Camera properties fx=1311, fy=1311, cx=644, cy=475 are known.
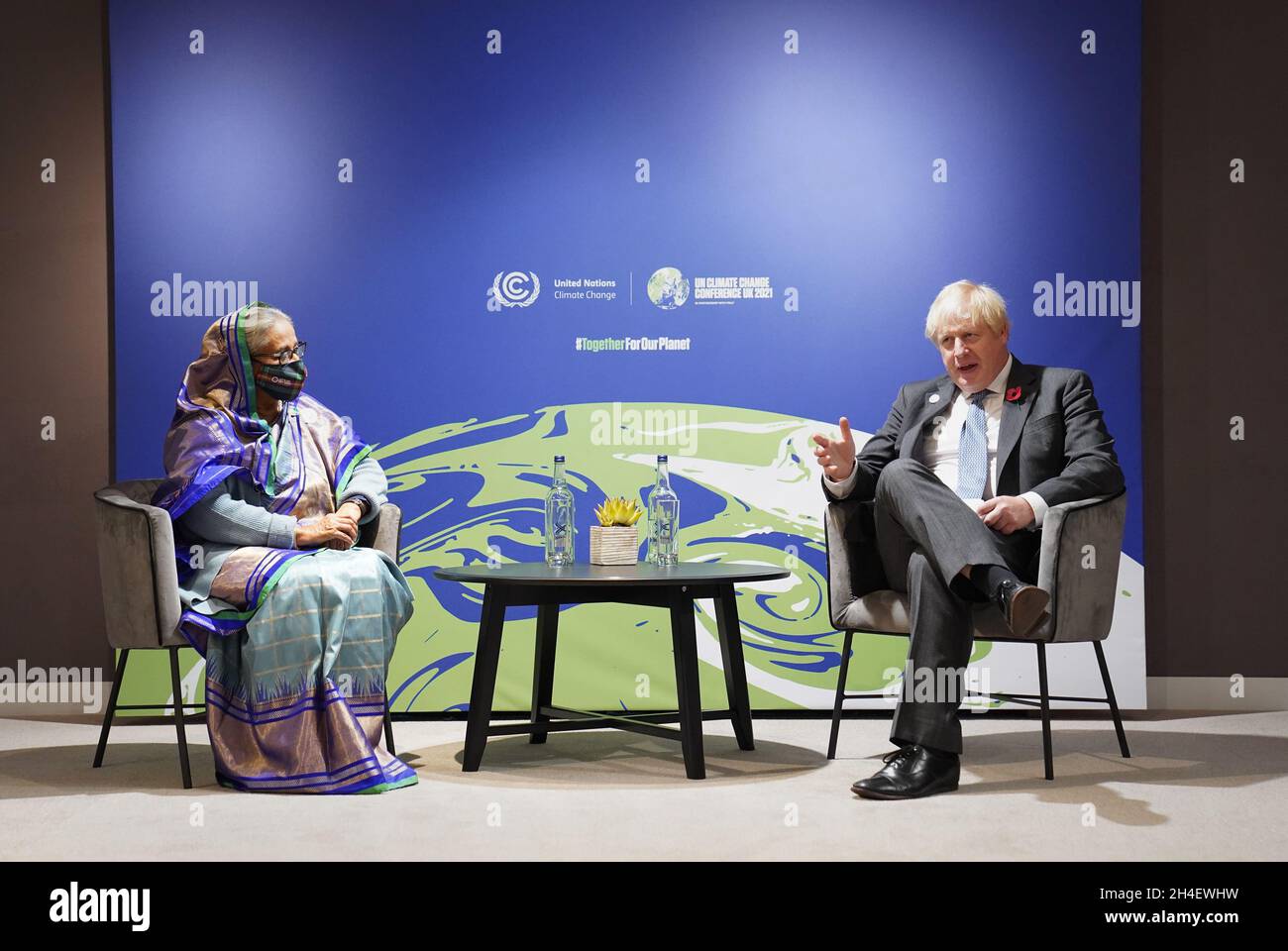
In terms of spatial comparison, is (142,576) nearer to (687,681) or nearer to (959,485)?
(687,681)

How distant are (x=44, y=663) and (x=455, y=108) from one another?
252 centimetres

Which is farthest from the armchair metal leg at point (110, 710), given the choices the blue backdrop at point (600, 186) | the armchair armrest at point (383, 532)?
the blue backdrop at point (600, 186)

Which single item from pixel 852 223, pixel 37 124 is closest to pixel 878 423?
pixel 852 223

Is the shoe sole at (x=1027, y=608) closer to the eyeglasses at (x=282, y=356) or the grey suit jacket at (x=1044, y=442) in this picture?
the grey suit jacket at (x=1044, y=442)

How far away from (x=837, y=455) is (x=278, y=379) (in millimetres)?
1548

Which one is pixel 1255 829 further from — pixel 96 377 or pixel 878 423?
pixel 96 377

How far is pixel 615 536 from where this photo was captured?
371 cm

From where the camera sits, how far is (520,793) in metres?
3.25

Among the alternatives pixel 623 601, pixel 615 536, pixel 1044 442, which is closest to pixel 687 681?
pixel 623 601

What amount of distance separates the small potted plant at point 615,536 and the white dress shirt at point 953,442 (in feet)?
1.86

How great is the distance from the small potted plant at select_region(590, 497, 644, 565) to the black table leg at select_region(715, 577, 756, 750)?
29 cm

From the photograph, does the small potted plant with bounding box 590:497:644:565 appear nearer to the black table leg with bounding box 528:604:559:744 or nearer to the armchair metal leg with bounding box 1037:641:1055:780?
the black table leg with bounding box 528:604:559:744

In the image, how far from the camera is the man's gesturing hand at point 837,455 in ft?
11.4

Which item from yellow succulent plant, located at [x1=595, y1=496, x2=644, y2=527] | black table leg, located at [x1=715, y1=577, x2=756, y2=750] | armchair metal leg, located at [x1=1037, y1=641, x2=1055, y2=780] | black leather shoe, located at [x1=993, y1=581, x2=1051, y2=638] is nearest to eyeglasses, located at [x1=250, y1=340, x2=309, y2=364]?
yellow succulent plant, located at [x1=595, y1=496, x2=644, y2=527]
